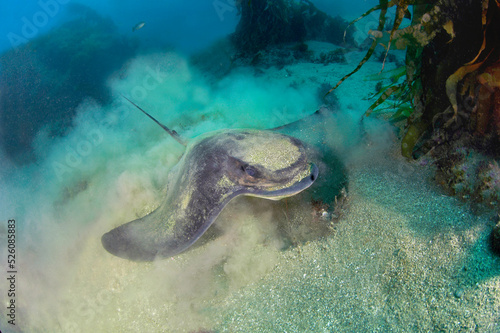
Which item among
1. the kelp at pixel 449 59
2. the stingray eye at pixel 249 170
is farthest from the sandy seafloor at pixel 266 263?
the stingray eye at pixel 249 170

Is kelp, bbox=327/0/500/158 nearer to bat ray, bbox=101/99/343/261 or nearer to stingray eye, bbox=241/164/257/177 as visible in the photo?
bat ray, bbox=101/99/343/261

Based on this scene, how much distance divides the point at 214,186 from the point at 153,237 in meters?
1.15

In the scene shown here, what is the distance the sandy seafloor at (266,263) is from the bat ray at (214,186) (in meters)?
0.51

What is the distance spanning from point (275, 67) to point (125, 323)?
909 centimetres

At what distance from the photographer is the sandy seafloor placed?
245cm

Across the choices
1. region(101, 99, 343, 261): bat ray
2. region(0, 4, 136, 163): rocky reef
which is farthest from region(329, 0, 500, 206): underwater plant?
region(0, 4, 136, 163): rocky reef

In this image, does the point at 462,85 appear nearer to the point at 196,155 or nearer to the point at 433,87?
the point at 433,87

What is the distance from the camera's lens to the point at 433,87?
127 inches

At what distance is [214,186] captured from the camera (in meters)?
3.29

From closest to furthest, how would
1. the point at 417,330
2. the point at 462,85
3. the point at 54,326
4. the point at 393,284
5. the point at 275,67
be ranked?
the point at 417,330
the point at 393,284
the point at 462,85
the point at 54,326
the point at 275,67

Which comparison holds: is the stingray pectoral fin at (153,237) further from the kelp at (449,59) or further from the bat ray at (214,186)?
the kelp at (449,59)

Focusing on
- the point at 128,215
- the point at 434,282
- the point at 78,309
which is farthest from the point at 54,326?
the point at 434,282

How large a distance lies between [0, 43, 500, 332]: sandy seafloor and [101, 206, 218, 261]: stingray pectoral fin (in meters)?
0.43

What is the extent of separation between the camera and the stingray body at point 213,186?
3.15 meters
